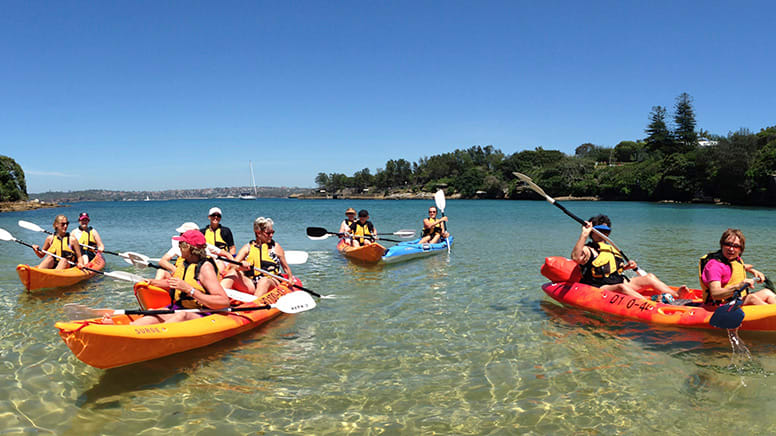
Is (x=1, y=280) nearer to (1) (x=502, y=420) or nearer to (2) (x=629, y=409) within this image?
(1) (x=502, y=420)

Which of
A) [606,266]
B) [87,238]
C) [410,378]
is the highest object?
[87,238]

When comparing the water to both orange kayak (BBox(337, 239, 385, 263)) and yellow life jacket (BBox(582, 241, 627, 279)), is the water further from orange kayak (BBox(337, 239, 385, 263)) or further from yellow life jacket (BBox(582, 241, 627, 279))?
orange kayak (BBox(337, 239, 385, 263))

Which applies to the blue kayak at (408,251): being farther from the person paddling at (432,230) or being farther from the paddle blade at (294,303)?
the paddle blade at (294,303)

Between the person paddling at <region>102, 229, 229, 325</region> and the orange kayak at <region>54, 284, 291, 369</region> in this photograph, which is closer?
the orange kayak at <region>54, 284, 291, 369</region>

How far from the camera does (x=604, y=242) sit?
677cm

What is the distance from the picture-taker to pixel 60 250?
921 cm

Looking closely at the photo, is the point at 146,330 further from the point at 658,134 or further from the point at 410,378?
the point at 658,134

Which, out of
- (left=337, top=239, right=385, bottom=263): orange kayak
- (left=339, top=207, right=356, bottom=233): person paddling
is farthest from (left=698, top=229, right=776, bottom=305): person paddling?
(left=339, top=207, right=356, bottom=233): person paddling

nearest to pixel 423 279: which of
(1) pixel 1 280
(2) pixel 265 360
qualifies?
(2) pixel 265 360

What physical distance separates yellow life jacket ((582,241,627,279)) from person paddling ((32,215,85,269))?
951 centimetres

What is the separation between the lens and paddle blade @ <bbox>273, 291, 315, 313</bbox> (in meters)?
5.95

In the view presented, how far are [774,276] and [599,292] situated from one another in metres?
6.34

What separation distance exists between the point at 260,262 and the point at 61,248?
515cm

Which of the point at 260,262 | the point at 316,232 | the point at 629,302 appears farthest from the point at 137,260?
the point at 629,302
